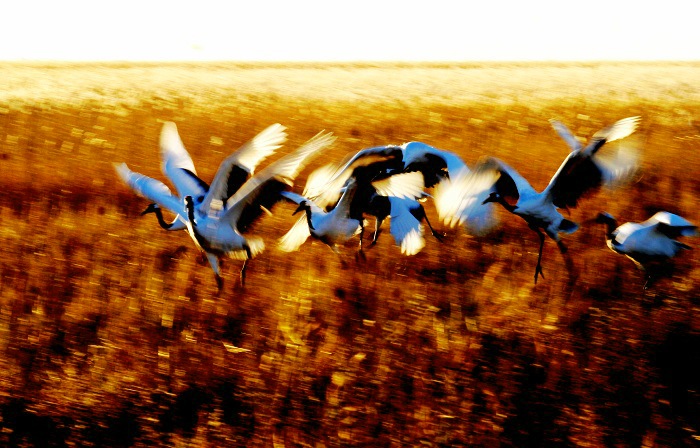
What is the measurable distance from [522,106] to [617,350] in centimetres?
584

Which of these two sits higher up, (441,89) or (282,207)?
(441,89)

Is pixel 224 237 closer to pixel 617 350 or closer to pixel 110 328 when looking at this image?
pixel 110 328

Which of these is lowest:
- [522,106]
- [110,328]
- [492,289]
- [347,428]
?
[347,428]

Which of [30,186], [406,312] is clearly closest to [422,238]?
[406,312]

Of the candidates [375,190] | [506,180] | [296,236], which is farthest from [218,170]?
[506,180]

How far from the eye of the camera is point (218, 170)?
6742 mm

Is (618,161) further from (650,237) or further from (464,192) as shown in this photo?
(464,192)

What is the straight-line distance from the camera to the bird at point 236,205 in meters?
6.16

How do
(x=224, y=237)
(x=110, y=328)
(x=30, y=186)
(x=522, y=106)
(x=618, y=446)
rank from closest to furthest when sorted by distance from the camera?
(x=618, y=446) → (x=224, y=237) → (x=110, y=328) → (x=30, y=186) → (x=522, y=106)

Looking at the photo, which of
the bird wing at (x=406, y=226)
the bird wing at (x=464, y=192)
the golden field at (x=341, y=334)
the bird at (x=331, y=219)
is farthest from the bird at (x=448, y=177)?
the golden field at (x=341, y=334)

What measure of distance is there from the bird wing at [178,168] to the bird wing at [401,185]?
1.64 m

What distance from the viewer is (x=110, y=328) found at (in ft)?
24.2

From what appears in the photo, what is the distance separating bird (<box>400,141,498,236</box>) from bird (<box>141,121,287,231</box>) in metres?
1.21

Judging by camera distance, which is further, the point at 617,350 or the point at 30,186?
the point at 30,186
